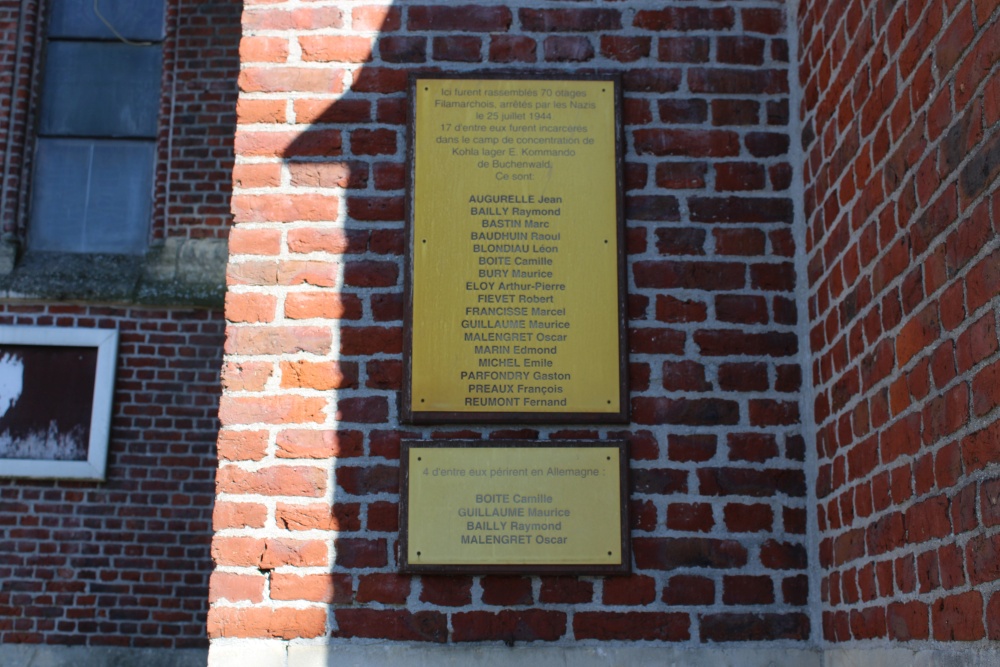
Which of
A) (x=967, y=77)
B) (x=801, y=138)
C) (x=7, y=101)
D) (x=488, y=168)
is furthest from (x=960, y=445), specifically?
(x=7, y=101)

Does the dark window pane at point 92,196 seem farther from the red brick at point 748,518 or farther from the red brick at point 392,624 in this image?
the red brick at point 748,518

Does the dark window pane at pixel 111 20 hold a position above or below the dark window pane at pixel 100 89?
above

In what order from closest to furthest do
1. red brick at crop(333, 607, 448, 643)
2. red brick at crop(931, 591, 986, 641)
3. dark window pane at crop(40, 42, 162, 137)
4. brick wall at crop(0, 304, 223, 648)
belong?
red brick at crop(931, 591, 986, 641), red brick at crop(333, 607, 448, 643), brick wall at crop(0, 304, 223, 648), dark window pane at crop(40, 42, 162, 137)

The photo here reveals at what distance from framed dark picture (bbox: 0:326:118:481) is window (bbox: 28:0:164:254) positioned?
2.90 ft

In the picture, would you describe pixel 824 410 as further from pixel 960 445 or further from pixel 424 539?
pixel 424 539

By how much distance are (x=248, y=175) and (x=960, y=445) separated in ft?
7.45

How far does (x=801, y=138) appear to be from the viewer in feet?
11.2

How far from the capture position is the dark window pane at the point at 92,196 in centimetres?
777

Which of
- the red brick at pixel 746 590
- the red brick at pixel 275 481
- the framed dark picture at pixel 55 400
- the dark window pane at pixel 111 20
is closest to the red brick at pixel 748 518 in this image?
the red brick at pixel 746 590

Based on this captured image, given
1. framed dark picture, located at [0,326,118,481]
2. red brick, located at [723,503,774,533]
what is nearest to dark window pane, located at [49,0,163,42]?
framed dark picture, located at [0,326,118,481]

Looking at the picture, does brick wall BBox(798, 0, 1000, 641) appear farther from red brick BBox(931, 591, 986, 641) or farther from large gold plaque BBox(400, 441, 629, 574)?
large gold plaque BBox(400, 441, 629, 574)

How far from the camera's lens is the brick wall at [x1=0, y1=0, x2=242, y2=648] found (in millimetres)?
6691

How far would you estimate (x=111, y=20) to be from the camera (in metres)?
8.20

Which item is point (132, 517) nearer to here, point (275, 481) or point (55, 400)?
point (55, 400)
